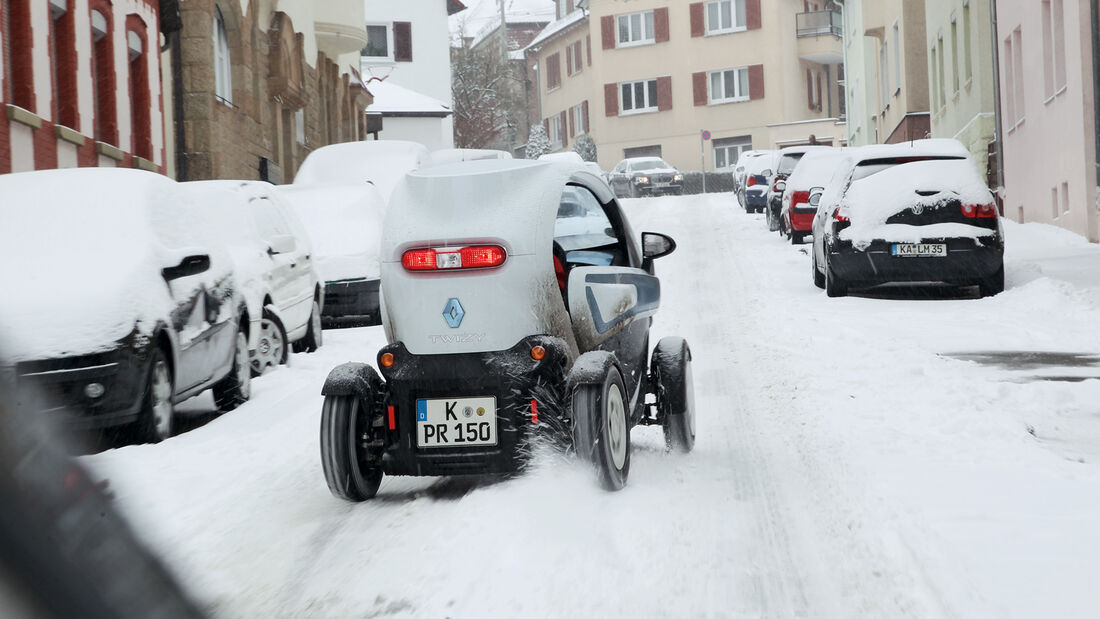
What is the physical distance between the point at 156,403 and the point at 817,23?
60.3 meters

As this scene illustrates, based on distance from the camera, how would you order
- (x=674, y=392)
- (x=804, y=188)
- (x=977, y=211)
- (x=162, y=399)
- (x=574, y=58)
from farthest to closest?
(x=574, y=58) → (x=804, y=188) → (x=977, y=211) → (x=162, y=399) → (x=674, y=392)

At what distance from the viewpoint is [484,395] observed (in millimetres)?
5504

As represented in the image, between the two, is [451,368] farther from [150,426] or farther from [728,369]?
[728,369]

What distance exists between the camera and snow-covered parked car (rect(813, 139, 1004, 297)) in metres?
14.2

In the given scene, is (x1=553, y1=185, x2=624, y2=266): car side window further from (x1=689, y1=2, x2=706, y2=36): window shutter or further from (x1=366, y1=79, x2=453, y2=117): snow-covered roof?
(x1=689, y1=2, x2=706, y2=36): window shutter

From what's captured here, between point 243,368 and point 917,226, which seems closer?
point 243,368

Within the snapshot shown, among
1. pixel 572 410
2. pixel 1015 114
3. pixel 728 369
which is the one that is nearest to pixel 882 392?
pixel 728 369

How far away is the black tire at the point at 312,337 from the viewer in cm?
1314

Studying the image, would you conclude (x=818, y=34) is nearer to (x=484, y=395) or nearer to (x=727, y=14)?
(x=727, y=14)

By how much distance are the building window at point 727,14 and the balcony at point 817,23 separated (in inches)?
104

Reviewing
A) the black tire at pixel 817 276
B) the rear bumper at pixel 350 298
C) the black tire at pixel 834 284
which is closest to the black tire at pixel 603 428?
the black tire at pixel 834 284

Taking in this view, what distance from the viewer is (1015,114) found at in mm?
23406

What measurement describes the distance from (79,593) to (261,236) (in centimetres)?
1166

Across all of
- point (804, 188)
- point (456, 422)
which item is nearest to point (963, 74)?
point (804, 188)
